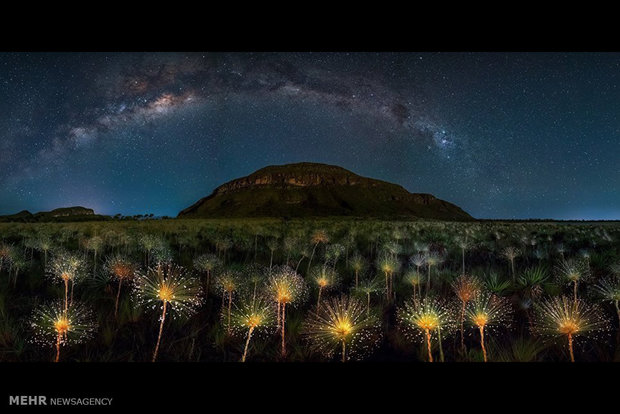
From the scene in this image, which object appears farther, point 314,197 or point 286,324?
point 314,197

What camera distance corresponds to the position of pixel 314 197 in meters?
150

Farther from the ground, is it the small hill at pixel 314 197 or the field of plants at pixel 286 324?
the small hill at pixel 314 197

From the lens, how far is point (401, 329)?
4219mm

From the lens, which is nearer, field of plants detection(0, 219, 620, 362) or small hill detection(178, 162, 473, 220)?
field of plants detection(0, 219, 620, 362)

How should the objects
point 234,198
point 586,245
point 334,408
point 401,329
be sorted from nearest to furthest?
point 334,408 < point 401,329 < point 586,245 < point 234,198

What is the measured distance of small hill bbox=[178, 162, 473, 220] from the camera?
136500 millimetres

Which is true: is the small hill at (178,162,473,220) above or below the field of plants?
above

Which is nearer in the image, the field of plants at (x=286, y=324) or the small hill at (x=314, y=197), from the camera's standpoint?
the field of plants at (x=286, y=324)

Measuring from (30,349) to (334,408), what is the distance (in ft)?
12.2

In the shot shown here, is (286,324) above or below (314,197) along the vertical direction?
below

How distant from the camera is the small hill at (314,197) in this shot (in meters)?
136

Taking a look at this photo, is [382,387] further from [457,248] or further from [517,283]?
[457,248]
